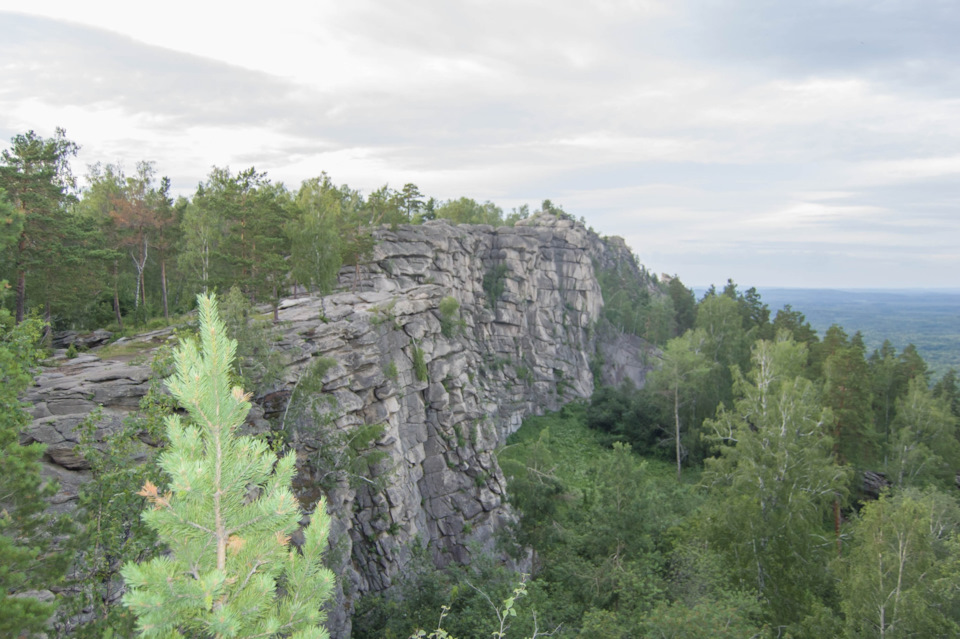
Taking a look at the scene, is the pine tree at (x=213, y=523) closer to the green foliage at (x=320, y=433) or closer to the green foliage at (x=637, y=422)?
the green foliage at (x=320, y=433)

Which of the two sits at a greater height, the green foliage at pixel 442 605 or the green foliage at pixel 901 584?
the green foliage at pixel 901 584

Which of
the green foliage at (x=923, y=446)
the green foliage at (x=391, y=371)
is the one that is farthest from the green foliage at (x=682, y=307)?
the green foliage at (x=391, y=371)

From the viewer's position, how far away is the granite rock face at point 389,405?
16.9m

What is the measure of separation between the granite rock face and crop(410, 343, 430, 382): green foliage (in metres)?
0.05

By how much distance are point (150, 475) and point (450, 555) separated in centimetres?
1976

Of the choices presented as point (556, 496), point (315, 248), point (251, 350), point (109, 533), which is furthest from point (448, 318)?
point (109, 533)

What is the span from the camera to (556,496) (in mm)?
21672

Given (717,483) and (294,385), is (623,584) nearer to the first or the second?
(294,385)

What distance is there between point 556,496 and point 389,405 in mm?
8168

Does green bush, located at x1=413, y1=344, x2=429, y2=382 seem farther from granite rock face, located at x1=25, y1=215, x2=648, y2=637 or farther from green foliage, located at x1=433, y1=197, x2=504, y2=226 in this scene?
green foliage, located at x1=433, y1=197, x2=504, y2=226

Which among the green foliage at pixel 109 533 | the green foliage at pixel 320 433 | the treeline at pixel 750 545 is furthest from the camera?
the green foliage at pixel 320 433

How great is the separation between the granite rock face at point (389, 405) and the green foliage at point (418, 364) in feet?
0.17

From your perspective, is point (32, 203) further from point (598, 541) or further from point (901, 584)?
point (901, 584)

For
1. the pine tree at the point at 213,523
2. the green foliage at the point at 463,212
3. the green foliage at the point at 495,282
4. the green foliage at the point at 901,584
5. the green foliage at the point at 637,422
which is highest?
the green foliage at the point at 463,212
